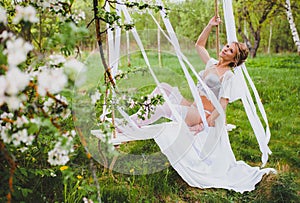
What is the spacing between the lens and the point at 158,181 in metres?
2.39

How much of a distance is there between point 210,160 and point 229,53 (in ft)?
2.30

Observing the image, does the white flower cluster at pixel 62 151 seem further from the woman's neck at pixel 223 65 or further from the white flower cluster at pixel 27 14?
the woman's neck at pixel 223 65

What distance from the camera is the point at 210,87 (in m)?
2.46

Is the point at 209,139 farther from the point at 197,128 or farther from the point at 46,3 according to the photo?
the point at 46,3

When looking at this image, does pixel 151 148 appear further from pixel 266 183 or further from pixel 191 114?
pixel 266 183

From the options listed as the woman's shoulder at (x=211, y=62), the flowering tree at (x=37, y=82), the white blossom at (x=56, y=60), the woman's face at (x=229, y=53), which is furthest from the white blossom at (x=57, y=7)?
the woman's face at (x=229, y=53)

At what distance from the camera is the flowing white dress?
2.39 metres

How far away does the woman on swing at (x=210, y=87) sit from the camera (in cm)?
234

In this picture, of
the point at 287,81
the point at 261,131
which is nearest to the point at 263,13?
the point at 287,81

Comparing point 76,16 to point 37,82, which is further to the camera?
point 76,16

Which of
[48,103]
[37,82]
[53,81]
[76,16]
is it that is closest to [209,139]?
[76,16]


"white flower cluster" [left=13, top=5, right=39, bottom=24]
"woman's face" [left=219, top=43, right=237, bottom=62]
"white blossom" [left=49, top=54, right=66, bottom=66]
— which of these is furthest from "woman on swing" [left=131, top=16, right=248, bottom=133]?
"white flower cluster" [left=13, top=5, right=39, bottom=24]

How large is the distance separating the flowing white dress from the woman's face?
72 millimetres

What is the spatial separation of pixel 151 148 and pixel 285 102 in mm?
2391
